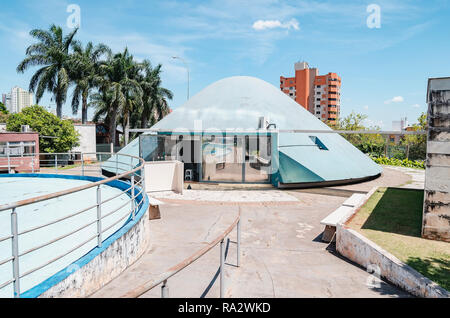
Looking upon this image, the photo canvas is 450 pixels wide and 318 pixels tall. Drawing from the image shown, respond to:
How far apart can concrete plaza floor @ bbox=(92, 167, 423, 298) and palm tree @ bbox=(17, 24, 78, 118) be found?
29987 mm

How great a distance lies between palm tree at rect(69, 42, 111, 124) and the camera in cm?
3534

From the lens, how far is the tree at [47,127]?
28625mm

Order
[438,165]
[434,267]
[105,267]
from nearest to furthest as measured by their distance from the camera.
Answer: [105,267] → [434,267] → [438,165]

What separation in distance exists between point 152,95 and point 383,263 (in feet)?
128

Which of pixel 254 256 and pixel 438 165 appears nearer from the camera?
pixel 254 256

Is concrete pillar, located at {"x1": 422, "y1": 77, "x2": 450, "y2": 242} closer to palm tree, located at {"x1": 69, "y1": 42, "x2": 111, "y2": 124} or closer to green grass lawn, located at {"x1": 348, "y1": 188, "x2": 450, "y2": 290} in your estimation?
green grass lawn, located at {"x1": 348, "y1": 188, "x2": 450, "y2": 290}

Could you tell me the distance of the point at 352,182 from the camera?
55.9 ft

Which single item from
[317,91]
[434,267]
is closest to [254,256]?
[434,267]

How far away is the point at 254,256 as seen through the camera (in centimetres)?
667

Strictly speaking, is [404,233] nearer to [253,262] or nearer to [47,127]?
[253,262]

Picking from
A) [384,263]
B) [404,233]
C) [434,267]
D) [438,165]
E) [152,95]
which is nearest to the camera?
[434,267]

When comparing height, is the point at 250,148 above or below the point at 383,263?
above
